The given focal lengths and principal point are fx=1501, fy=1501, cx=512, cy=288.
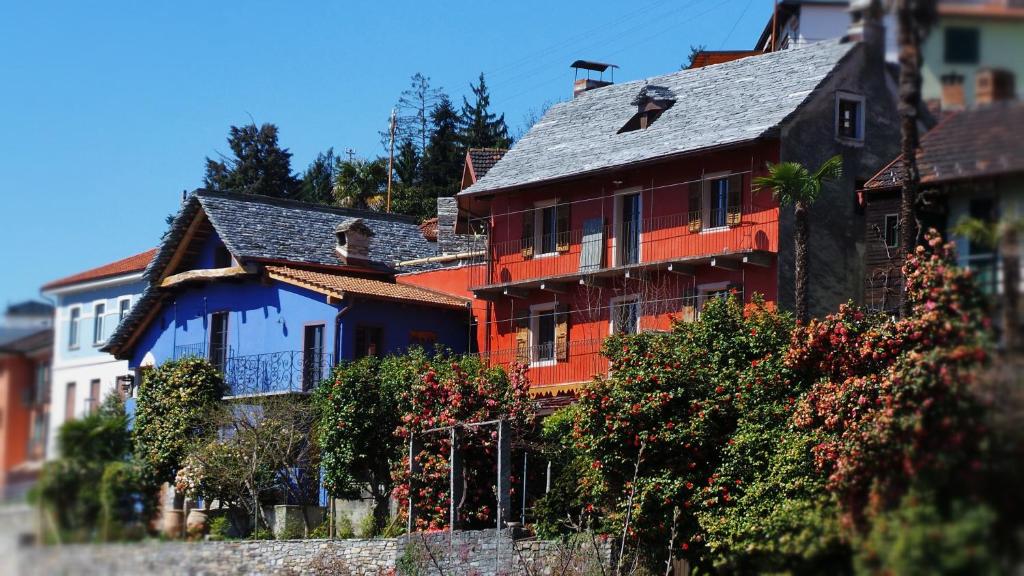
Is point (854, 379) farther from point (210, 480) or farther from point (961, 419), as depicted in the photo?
point (210, 480)

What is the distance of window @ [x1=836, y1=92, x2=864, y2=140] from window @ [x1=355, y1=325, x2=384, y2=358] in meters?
12.6

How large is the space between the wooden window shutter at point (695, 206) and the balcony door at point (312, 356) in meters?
9.96

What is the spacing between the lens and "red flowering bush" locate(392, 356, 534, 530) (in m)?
28.8

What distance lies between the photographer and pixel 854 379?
21406 millimetres

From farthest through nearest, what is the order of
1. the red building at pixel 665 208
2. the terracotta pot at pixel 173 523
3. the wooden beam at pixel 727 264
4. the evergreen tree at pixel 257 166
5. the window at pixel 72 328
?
the evergreen tree at pixel 257 166 → the wooden beam at pixel 727 264 → the red building at pixel 665 208 → the window at pixel 72 328 → the terracotta pot at pixel 173 523

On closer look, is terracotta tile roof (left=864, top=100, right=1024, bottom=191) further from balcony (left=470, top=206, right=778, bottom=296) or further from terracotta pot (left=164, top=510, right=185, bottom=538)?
balcony (left=470, top=206, right=778, bottom=296)

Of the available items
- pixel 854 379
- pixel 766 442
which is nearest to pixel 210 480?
pixel 766 442

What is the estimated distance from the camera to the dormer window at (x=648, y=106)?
124 feet

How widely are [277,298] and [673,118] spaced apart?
1150cm

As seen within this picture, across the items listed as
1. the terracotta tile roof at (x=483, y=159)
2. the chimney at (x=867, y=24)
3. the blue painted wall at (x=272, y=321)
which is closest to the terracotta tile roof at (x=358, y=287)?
the blue painted wall at (x=272, y=321)

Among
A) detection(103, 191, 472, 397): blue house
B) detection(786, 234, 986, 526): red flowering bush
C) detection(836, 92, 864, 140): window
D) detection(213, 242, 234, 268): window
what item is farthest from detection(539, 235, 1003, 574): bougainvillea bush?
detection(213, 242, 234, 268): window

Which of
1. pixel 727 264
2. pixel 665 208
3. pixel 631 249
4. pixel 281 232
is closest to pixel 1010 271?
pixel 727 264

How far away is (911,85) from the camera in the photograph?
1614cm

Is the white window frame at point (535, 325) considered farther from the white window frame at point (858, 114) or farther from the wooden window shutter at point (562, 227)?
the white window frame at point (858, 114)
